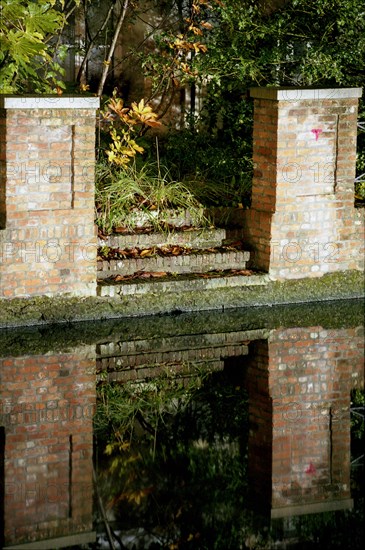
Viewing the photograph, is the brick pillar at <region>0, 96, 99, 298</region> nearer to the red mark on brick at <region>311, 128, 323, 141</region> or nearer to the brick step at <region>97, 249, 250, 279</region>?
the brick step at <region>97, 249, 250, 279</region>

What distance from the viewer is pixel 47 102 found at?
11148 millimetres

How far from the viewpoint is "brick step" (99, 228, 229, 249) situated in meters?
12.0

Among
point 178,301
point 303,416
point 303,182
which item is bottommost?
point 303,416

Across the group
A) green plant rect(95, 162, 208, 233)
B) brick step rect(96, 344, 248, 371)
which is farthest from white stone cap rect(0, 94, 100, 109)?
brick step rect(96, 344, 248, 371)

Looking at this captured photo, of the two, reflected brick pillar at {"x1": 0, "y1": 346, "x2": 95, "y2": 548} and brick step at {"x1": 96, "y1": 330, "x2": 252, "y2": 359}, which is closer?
reflected brick pillar at {"x1": 0, "y1": 346, "x2": 95, "y2": 548}

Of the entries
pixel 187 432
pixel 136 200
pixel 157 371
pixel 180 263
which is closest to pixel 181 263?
pixel 180 263

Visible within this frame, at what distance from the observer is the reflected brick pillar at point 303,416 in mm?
7652

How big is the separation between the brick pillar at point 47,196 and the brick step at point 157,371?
1636mm

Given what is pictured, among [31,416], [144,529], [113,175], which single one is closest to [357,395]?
[31,416]

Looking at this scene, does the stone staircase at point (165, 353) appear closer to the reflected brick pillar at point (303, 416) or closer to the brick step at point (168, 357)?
the brick step at point (168, 357)

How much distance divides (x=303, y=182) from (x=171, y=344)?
95.1 inches

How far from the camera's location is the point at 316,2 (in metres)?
13.0

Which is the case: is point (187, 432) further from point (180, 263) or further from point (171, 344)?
point (180, 263)

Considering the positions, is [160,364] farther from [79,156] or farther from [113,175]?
[113,175]
